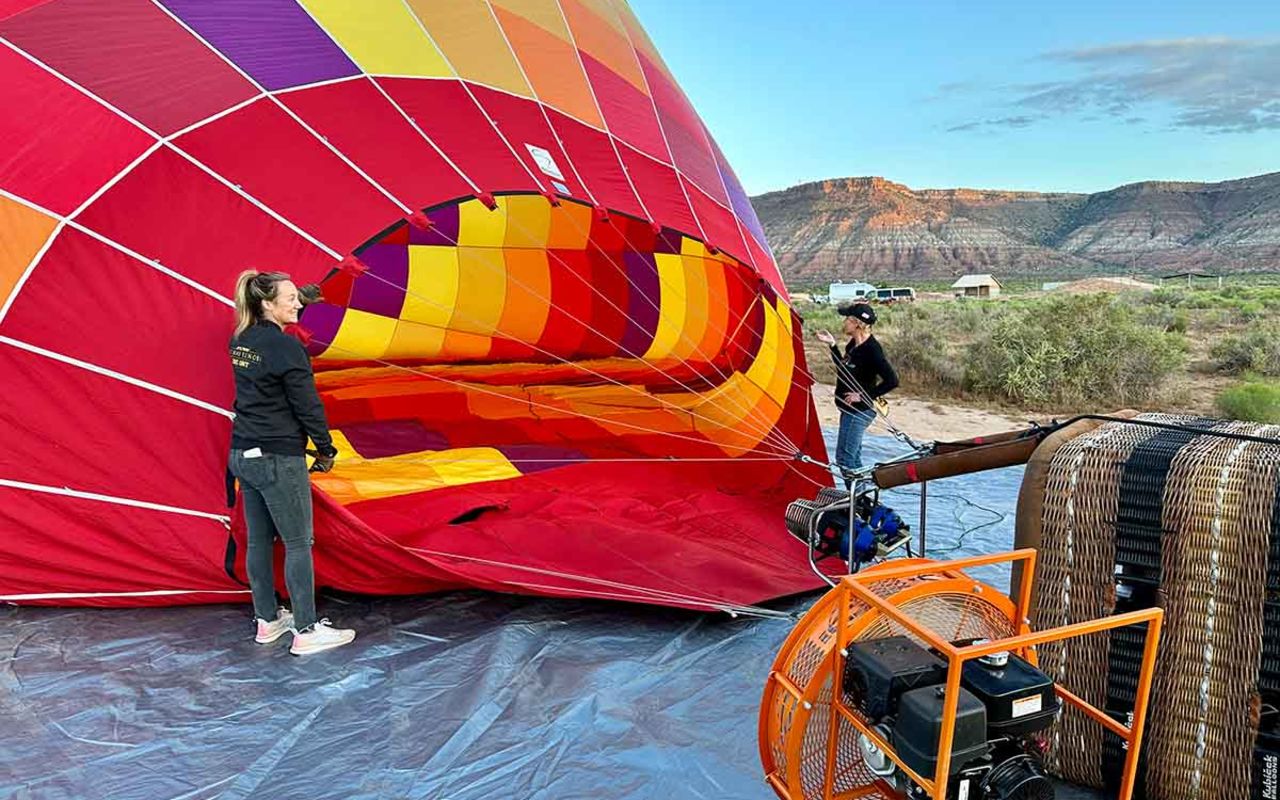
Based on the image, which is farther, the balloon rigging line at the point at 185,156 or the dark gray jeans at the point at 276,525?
the balloon rigging line at the point at 185,156

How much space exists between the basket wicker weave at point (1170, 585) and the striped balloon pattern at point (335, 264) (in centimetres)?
119

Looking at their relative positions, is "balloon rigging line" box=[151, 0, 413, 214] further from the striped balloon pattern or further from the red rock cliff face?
the red rock cliff face

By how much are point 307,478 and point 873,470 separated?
1.65 meters

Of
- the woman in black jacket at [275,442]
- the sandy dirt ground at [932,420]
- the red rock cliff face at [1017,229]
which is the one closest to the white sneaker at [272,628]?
the woman in black jacket at [275,442]

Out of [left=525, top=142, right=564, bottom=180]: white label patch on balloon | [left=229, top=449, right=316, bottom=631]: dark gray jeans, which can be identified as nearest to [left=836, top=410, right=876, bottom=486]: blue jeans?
[left=525, top=142, right=564, bottom=180]: white label patch on balloon

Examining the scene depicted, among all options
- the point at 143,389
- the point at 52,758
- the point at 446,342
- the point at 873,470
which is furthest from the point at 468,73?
the point at 446,342

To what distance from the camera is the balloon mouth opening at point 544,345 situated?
Answer: 191 inches

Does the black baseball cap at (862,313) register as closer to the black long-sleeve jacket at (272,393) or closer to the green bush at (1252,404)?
the black long-sleeve jacket at (272,393)

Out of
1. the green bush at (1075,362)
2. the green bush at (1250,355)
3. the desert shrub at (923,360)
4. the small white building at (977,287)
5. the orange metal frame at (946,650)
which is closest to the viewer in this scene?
the orange metal frame at (946,650)

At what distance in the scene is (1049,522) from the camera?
6.47ft

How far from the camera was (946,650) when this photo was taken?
49.8 inches

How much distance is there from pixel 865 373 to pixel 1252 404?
5344mm

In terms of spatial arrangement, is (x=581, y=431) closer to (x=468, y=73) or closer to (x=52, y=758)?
(x=468, y=73)

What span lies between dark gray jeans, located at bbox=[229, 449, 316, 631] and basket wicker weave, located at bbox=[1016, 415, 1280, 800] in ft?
6.40
